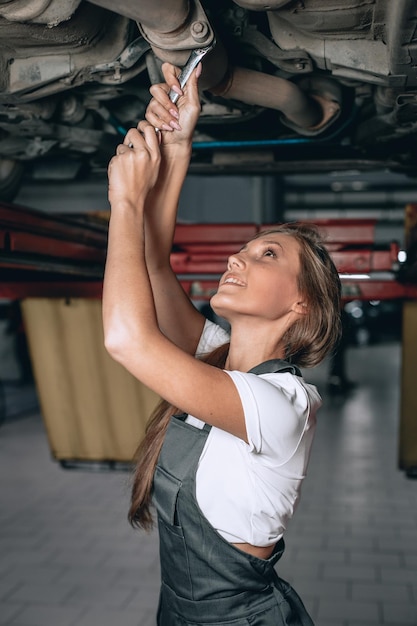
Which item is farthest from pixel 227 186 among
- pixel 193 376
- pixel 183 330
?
pixel 193 376

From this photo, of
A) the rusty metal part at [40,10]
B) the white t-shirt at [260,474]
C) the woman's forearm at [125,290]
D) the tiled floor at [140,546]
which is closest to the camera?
the woman's forearm at [125,290]

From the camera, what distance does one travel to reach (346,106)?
284cm

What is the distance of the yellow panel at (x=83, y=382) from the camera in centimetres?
434

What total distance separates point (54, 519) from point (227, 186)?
4.68 metres

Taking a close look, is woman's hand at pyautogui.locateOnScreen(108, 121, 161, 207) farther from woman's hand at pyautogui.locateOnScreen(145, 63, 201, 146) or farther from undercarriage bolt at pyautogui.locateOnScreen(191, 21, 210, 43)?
undercarriage bolt at pyautogui.locateOnScreen(191, 21, 210, 43)

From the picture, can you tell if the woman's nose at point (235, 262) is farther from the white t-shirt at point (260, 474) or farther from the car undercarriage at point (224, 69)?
the car undercarriage at point (224, 69)

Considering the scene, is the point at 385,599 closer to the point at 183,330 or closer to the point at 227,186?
the point at 183,330

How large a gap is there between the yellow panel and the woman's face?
294 cm

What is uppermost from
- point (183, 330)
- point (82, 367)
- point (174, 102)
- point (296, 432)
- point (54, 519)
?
point (174, 102)

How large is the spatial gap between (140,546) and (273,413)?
2717 mm

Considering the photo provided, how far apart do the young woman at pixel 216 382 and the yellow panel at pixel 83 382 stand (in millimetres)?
2819

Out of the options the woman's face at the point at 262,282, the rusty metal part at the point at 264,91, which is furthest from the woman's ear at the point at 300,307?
the rusty metal part at the point at 264,91

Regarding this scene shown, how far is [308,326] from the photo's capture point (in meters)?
1.44

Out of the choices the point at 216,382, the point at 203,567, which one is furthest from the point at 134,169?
the point at 203,567
